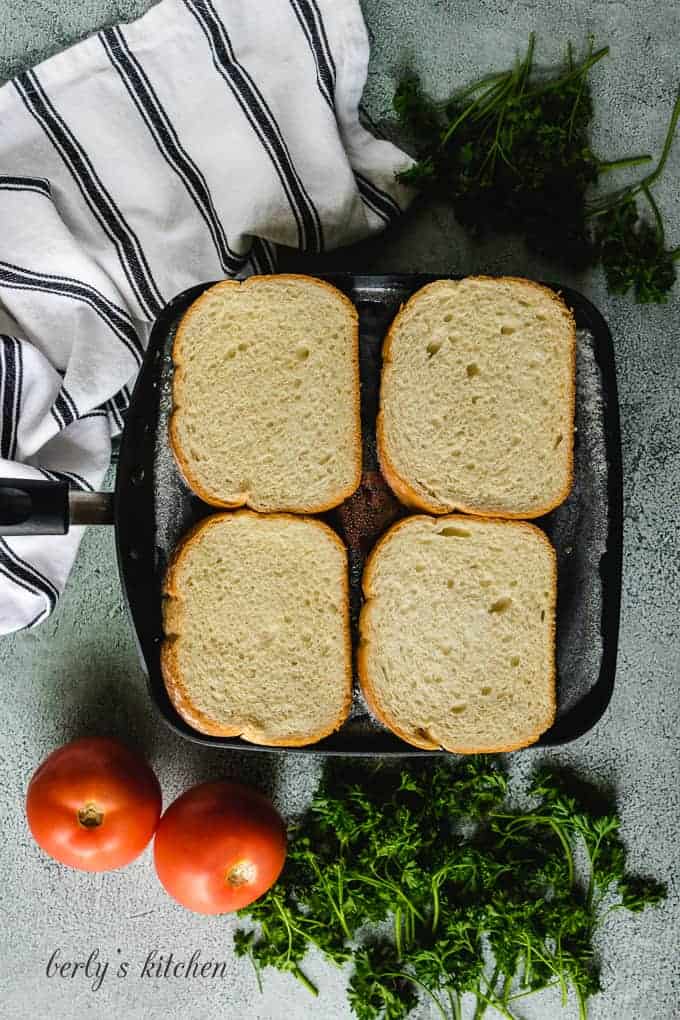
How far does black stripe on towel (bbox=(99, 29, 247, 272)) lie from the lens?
137 cm

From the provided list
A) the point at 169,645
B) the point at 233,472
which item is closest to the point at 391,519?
the point at 233,472

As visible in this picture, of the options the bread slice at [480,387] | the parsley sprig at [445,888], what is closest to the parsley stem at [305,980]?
the parsley sprig at [445,888]

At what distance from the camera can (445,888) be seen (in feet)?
4.71

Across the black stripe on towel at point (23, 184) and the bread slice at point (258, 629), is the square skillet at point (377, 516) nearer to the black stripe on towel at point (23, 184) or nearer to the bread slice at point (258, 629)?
the bread slice at point (258, 629)

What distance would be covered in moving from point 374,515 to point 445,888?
25.6 inches

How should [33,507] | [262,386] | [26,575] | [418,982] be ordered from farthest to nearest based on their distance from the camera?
[418,982]
[26,575]
[262,386]
[33,507]

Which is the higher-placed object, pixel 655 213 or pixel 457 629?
pixel 655 213

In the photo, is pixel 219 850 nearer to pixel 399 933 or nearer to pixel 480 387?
pixel 399 933

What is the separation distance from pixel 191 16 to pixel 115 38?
13 centimetres

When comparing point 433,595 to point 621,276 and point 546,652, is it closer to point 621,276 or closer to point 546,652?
point 546,652

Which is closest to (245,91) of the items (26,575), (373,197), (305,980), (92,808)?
(373,197)

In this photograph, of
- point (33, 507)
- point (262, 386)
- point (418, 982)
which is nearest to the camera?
point (33, 507)

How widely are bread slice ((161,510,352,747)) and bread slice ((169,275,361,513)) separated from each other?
0.08 m

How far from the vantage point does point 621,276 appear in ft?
4.56
